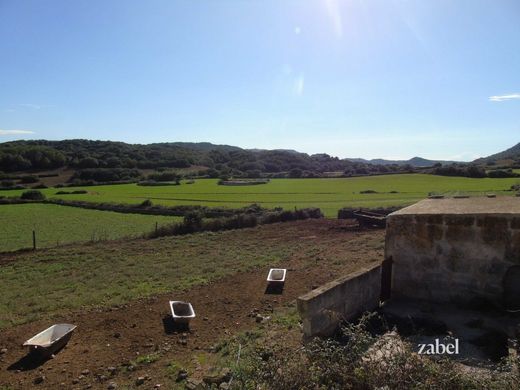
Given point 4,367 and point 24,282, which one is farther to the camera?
point 24,282

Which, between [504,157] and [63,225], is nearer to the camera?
[63,225]

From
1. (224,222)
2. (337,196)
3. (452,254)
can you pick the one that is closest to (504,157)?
(337,196)

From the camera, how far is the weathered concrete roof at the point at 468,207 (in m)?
7.57

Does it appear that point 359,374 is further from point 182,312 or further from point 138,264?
point 138,264

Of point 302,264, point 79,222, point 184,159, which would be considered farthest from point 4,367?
point 184,159

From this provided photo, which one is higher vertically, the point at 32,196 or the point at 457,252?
the point at 457,252

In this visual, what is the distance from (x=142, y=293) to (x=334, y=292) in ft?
24.1

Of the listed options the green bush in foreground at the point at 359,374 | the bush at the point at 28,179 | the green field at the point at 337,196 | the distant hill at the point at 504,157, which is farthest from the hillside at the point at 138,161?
the green bush in foreground at the point at 359,374

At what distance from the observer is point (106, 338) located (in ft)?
28.7

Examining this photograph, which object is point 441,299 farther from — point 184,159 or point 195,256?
point 184,159

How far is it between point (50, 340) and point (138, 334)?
5.85 feet

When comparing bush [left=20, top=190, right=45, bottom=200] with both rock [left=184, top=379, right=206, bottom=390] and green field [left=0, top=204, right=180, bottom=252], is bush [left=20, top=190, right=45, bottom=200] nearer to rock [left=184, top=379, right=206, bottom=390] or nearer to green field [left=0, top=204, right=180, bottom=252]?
green field [left=0, top=204, right=180, bottom=252]

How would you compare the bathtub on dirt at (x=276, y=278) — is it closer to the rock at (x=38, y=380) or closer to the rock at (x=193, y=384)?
the rock at (x=193, y=384)

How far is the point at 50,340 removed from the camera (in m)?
8.26
